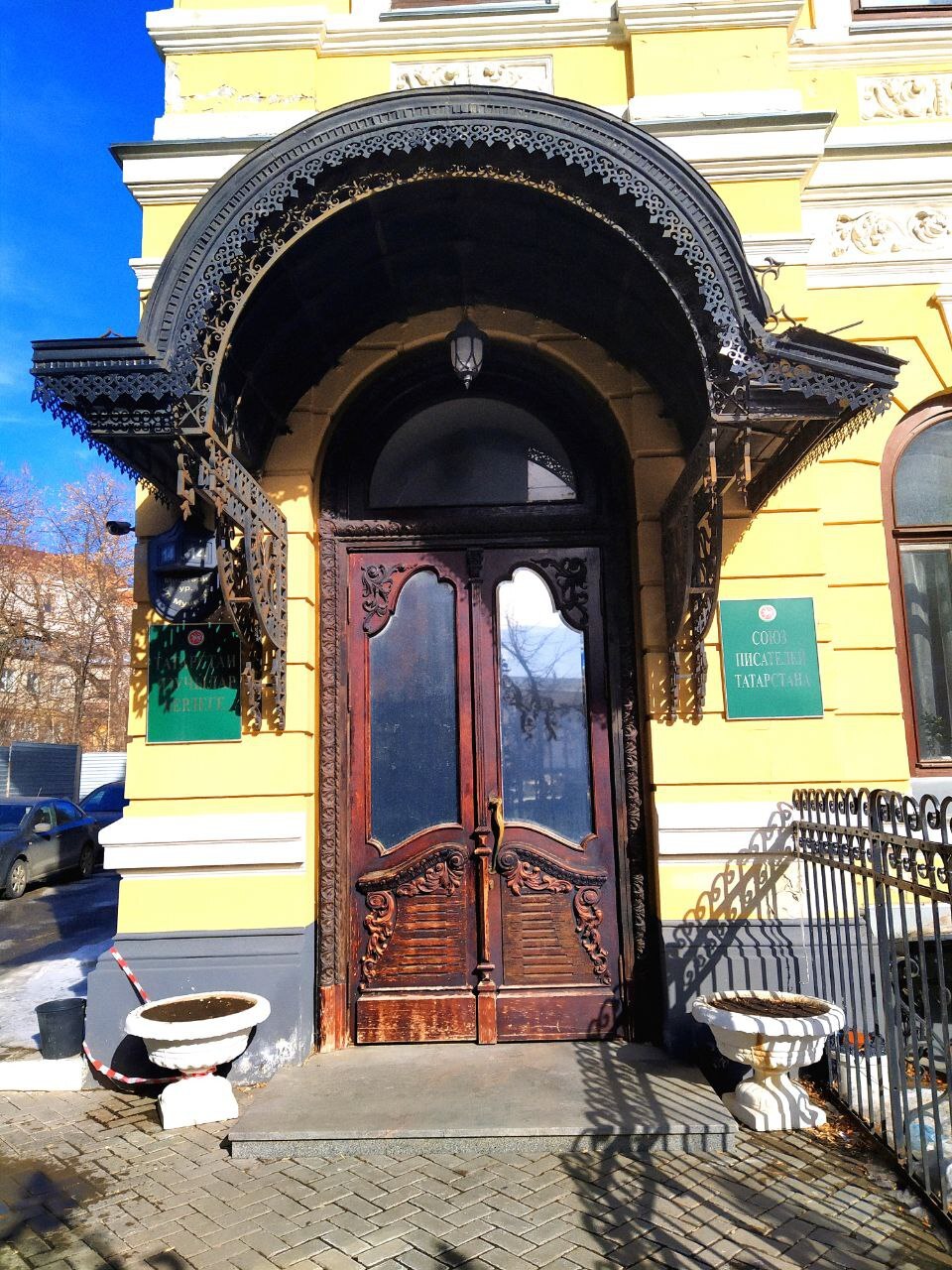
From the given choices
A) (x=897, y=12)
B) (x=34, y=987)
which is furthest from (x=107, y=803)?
(x=897, y=12)

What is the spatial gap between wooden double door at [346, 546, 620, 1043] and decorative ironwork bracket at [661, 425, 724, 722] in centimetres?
61

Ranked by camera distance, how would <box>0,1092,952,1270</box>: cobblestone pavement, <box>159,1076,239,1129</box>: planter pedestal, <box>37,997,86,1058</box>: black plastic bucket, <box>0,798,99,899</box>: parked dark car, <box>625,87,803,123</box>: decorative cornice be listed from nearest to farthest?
<box>0,1092,952,1270</box>: cobblestone pavement
<box>159,1076,239,1129</box>: planter pedestal
<box>37,997,86,1058</box>: black plastic bucket
<box>625,87,803,123</box>: decorative cornice
<box>0,798,99,899</box>: parked dark car

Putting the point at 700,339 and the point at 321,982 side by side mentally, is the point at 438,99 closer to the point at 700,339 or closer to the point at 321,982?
the point at 700,339

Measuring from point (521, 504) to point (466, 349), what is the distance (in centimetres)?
109

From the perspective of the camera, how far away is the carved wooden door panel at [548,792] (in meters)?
5.38

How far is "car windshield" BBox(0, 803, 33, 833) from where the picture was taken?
48.2 feet

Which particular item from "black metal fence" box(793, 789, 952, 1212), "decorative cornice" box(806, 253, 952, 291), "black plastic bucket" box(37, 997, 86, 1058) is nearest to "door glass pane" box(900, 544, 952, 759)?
"black metal fence" box(793, 789, 952, 1212)

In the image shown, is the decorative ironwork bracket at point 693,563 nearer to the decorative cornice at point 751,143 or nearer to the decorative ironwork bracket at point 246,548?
the decorative cornice at point 751,143

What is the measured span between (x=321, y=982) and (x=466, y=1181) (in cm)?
180

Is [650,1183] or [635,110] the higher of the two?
[635,110]

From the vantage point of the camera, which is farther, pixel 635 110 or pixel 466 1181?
pixel 635 110

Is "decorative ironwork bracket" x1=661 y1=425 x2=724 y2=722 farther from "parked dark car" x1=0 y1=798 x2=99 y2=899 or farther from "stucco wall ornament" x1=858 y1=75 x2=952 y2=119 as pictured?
"parked dark car" x1=0 y1=798 x2=99 y2=899

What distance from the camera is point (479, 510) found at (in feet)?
19.1

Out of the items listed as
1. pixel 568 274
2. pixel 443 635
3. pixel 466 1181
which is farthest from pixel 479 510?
pixel 466 1181
